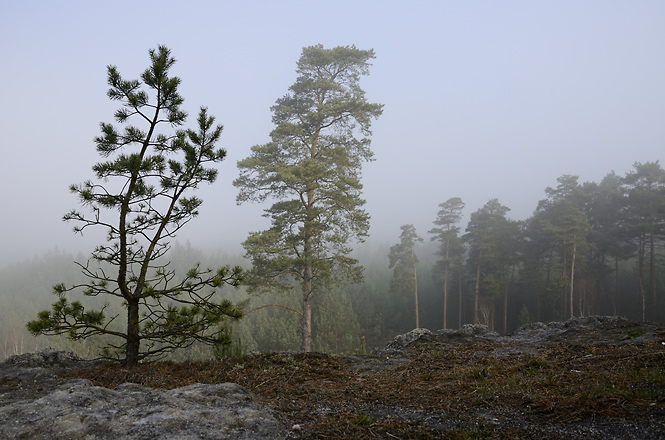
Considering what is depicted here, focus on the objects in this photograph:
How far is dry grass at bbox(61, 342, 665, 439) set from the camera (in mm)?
3131

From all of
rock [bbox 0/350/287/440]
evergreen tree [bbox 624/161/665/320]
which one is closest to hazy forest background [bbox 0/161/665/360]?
evergreen tree [bbox 624/161/665/320]

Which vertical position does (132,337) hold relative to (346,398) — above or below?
above

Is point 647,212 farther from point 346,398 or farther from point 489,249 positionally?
point 346,398

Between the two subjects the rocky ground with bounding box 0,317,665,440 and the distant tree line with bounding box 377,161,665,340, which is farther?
the distant tree line with bounding box 377,161,665,340

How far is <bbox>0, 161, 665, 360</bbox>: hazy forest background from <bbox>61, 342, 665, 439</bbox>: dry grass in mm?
15313

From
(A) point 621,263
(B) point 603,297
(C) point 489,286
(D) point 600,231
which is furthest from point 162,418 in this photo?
(A) point 621,263

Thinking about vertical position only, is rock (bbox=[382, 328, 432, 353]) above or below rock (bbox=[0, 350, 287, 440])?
below

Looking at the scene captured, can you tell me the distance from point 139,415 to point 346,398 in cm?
206

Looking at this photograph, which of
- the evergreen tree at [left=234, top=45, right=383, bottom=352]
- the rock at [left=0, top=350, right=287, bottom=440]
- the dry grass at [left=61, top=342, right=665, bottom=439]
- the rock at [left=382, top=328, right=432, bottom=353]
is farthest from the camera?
the evergreen tree at [left=234, top=45, right=383, bottom=352]

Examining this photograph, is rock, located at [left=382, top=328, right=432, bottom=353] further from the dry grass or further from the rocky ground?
the rocky ground

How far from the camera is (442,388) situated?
14.5 ft

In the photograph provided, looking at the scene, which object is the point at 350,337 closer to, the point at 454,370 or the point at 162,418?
the point at 454,370

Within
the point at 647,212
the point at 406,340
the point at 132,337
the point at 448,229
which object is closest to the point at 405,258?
the point at 448,229

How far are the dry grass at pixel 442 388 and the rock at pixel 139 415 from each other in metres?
0.34
